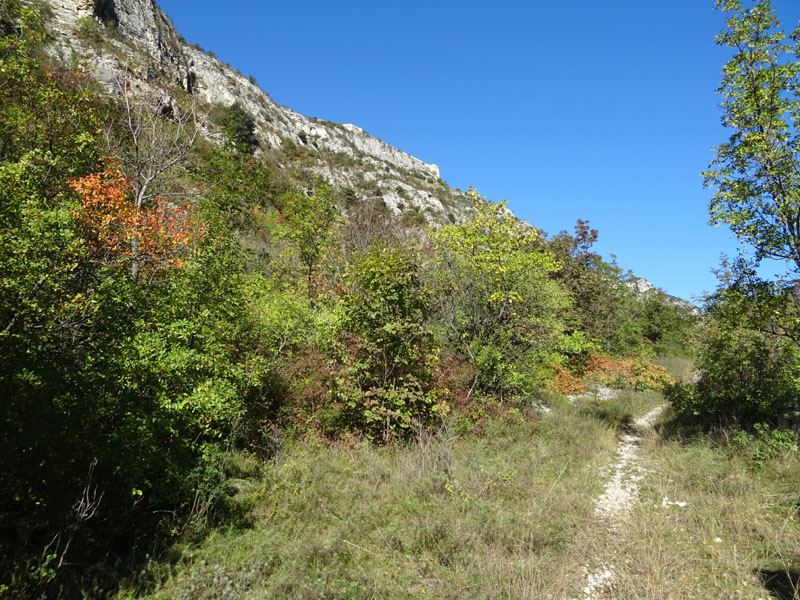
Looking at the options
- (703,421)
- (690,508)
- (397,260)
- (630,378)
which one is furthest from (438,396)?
(630,378)

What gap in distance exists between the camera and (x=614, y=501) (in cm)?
698

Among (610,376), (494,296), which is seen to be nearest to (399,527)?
(494,296)

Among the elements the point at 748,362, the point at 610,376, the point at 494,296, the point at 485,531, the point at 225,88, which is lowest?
the point at 485,531

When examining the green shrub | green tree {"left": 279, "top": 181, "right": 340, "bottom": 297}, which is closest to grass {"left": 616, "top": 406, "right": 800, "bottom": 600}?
the green shrub

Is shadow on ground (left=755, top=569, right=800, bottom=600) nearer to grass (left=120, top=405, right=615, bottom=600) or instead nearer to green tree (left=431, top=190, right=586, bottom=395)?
grass (left=120, top=405, right=615, bottom=600)

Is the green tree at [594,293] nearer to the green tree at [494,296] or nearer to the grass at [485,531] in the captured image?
the green tree at [494,296]

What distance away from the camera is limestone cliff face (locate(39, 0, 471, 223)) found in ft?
125

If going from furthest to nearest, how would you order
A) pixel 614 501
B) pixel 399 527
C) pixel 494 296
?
pixel 494 296, pixel 614 501, pixel 399 527

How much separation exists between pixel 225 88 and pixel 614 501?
73.4 m

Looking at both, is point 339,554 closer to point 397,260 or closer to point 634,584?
point 634,584

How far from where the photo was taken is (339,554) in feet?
15.9

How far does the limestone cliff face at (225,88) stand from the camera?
38.2 meters

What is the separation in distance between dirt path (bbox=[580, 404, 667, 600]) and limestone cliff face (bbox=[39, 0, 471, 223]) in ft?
118

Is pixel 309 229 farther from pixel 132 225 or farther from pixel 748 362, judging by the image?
pixel 748 362
